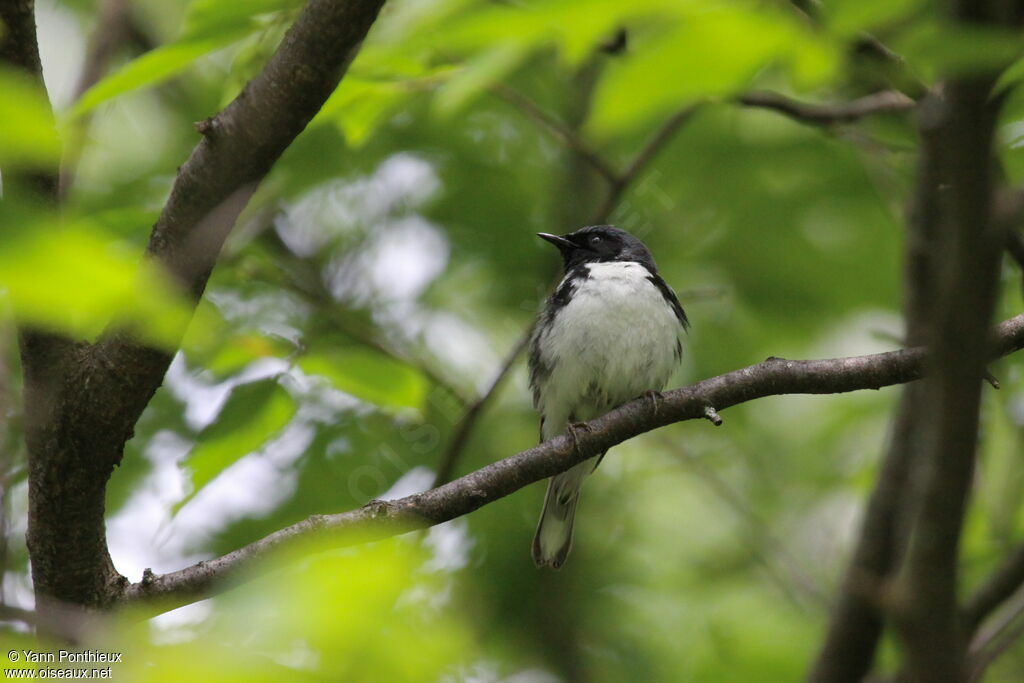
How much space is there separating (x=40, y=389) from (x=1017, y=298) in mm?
4326

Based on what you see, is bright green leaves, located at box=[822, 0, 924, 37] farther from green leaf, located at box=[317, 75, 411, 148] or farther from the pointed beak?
the pointed beak

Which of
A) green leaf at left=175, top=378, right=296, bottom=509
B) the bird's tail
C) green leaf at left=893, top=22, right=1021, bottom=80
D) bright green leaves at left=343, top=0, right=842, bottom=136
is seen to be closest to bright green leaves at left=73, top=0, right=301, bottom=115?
green leaf at left=175, top=378, right=296, bottom=509

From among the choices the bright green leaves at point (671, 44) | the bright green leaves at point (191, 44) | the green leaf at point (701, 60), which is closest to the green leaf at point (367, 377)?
the bright green leaves at point (191, 44)

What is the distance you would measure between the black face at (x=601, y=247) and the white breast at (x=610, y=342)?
0.32 m

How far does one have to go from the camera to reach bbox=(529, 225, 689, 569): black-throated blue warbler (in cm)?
540

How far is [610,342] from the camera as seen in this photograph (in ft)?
17.8

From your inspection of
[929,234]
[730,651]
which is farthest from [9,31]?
[730,651]

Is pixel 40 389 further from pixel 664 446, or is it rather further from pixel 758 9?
pixel 664 446

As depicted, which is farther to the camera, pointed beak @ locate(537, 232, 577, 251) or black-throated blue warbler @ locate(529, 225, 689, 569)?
pointed beak @ locate(537, 232, 577, 251)

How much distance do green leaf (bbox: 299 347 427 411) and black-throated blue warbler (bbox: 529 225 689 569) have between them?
1580 millimetres

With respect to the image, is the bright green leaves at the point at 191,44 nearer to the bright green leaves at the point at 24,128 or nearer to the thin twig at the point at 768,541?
the bright green leaves at the point at 24,128

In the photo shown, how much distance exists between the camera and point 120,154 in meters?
6.09

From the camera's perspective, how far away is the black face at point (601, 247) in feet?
19.5

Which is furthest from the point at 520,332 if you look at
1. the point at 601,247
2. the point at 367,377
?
the point at 367,377
